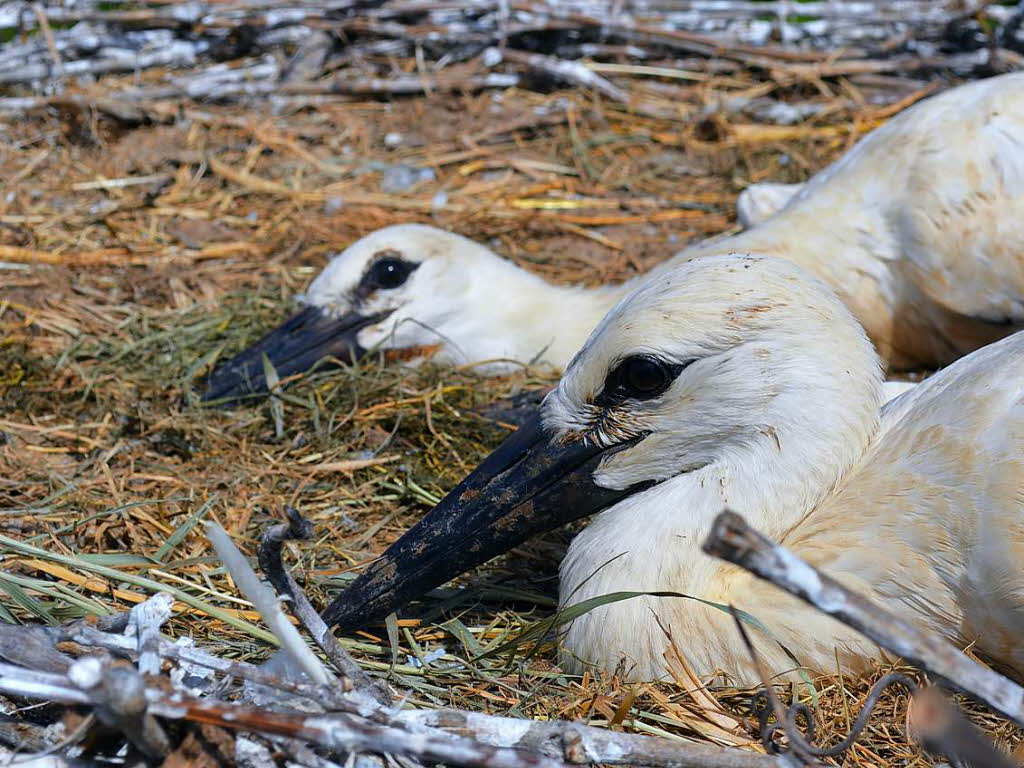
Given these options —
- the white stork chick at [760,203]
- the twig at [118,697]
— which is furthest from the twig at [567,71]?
the twig at [118,697]

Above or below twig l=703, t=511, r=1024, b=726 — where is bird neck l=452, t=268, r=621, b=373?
below

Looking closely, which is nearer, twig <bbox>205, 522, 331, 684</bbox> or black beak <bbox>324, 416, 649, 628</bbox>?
twig <bbox>205, 522, 331, 684</bbox>

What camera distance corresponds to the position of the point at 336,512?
3.56 meters

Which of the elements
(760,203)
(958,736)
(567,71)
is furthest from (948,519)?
(567,71)

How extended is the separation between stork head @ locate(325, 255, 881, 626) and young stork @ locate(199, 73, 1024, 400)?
131cm

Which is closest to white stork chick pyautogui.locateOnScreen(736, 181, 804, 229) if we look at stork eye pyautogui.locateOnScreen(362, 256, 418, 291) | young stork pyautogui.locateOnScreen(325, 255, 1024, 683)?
stork eye pyautogui.locateOnScreen(362, 256, 418, 291)

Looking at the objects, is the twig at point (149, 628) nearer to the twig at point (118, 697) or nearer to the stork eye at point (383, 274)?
the twig at point (118, 697)

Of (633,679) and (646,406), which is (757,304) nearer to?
(646,406)

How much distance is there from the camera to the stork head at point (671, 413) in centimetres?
262

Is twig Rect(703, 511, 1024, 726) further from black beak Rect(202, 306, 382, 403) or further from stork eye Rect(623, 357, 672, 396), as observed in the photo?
black beak Rect(202, 306, 382, 403)

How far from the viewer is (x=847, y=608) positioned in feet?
5.32

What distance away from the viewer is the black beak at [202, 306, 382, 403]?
13.8 ft

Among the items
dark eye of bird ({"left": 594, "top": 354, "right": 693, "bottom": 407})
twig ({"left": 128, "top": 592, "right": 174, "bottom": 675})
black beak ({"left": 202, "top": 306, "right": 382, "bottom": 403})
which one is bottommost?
black beak ({"left": 202, "top": 306, "right": 382, "bottom": 403})

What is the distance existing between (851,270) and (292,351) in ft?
6.97
